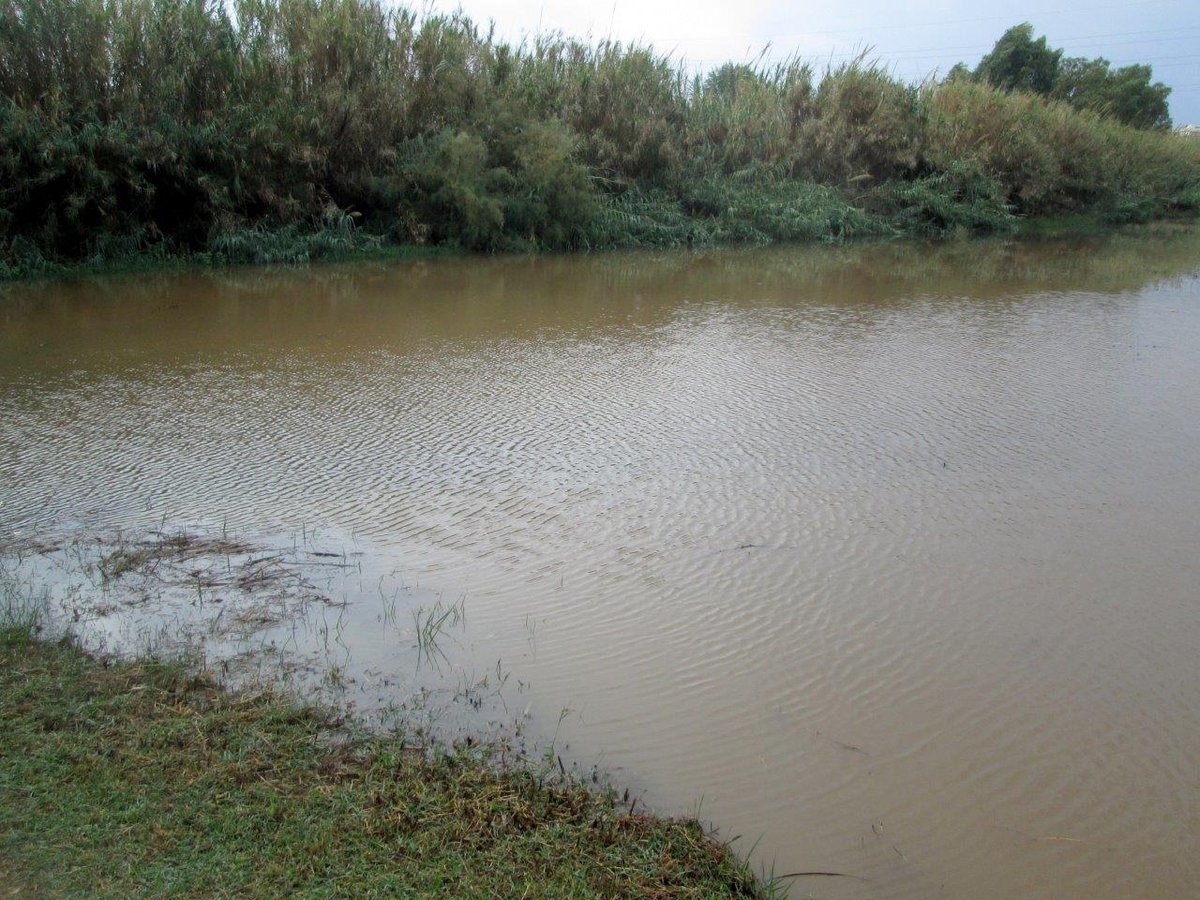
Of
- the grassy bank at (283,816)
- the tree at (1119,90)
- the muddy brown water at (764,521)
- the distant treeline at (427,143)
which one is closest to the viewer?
the grassy bank at (283,816)

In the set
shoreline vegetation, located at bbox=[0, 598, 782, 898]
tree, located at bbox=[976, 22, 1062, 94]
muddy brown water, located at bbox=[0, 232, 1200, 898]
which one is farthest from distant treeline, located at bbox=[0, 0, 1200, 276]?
tree, located at bbox=[976, 22, 1062, 94]

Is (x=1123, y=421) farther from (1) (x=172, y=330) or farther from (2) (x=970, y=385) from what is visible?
(1) (x=172, y=330)

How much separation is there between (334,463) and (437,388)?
1.88m

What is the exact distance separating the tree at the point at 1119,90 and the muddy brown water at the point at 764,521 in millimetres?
34401

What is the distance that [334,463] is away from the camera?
582 cm

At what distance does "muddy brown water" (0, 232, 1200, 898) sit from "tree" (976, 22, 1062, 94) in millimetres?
34454

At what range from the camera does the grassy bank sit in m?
2.39

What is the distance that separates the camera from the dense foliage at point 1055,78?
40.0 metres

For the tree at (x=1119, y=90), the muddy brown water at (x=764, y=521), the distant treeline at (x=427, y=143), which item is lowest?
the muddy brown water at (x=764, y=521)

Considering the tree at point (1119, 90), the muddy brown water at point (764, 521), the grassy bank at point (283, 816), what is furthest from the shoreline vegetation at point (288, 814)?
the tree at point (1119, 90)

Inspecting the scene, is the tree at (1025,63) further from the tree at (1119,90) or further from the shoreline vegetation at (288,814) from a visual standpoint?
the shoreline vegetation at (288,814)

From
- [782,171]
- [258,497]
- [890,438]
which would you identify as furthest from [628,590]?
[782,171]

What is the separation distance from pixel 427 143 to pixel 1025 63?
33343 millimetres

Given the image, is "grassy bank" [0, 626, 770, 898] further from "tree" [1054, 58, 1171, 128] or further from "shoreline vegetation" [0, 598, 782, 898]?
"tree" [1054, 58, 1171, 128]
